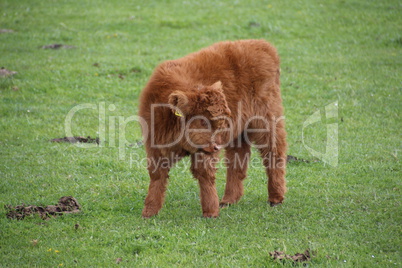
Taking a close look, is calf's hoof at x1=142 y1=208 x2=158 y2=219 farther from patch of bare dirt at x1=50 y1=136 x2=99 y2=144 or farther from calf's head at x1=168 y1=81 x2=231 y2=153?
patch of bare dirt at x1=50 y1=136 x2=99 y2=144

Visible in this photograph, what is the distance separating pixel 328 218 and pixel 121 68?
7.95 m

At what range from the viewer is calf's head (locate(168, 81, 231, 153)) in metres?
5.80

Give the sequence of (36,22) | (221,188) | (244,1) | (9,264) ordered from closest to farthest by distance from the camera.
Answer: (9,264)
(221,188)
(36,22)
(244,1)

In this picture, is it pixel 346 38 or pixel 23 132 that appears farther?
pixel 346 38

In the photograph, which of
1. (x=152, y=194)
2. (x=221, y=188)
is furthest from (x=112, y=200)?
(x=221, y=188)

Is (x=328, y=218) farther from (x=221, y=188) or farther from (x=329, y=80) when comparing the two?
(x=329, y=80)

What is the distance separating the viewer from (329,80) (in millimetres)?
12586

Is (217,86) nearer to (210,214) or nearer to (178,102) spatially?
(178,102)

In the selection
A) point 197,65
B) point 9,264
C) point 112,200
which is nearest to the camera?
point 9,264

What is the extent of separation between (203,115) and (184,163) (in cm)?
301

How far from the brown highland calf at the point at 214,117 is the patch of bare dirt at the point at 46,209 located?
3.13ft

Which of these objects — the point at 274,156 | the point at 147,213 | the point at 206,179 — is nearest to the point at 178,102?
the point at 206,179

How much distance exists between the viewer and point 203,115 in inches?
232

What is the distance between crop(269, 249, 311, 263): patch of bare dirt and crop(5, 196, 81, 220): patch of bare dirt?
2587 mm
